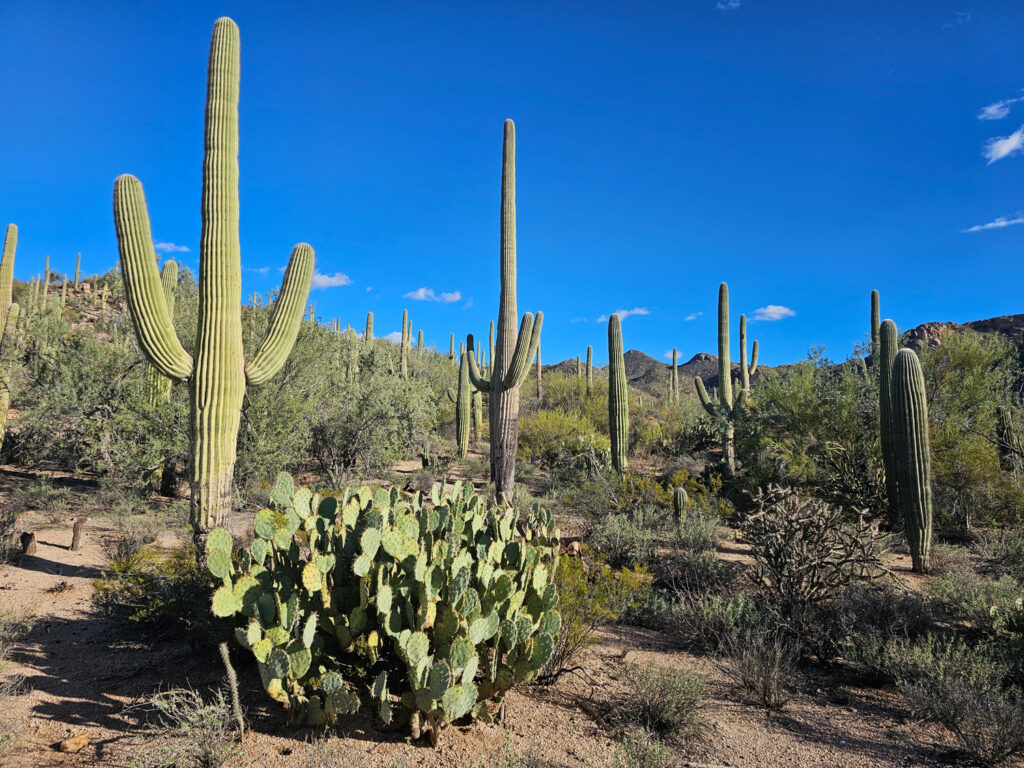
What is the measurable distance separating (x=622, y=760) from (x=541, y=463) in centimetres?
1406

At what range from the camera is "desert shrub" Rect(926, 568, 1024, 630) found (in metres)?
5.19

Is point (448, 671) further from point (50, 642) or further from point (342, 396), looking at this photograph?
point (342, 396)

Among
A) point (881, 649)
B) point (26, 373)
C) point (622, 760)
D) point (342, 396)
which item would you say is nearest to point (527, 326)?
point (342, 396)

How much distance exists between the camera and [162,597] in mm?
4914

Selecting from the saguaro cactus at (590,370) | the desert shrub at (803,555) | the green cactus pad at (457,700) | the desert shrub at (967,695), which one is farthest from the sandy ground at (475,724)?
the saguaro cactus at (590,370)

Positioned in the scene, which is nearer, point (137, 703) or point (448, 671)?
point (448, 671)

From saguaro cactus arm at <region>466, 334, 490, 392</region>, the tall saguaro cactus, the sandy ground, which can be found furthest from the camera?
saguaro cactus arm at <region>466, 334, 490, 392</region>

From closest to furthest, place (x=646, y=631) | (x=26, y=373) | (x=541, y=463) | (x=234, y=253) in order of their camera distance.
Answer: (x=646, y=631) < (x=234, y=253) < (x=26, y=373) < (x=541, y=463)

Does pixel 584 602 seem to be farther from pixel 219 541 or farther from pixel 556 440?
pixel 556 440

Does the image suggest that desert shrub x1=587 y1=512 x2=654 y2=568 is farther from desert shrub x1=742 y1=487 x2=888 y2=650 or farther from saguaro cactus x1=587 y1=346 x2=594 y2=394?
saguaro cactus x1=587 y1=346 x2=594 y2=394

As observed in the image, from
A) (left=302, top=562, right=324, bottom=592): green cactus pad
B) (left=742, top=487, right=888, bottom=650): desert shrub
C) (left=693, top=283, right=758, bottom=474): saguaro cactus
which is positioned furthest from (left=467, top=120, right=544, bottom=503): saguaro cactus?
(left=302, top=562, right=324, bottom=592): green cactus pad

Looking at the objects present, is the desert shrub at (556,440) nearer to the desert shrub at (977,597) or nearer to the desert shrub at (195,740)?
the desert shrub at (977,597)

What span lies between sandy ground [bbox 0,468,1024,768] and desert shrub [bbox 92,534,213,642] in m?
0.17

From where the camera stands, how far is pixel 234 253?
700 cm
